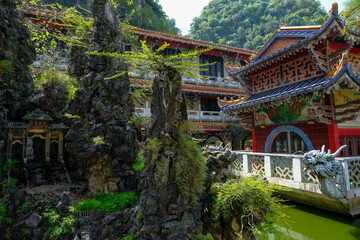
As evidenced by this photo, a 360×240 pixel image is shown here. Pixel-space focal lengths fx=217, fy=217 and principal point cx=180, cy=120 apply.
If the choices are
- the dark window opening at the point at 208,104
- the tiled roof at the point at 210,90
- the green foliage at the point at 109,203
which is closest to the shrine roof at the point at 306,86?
the tiled roof at the point at 210,90

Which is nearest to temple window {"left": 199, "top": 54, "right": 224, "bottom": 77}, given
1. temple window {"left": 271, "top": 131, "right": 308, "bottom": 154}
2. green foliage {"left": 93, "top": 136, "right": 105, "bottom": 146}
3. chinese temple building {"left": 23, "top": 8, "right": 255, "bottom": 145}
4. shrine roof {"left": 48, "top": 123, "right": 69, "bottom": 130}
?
chinese temple building {"left": 23, "top": 8, "right": 255, "bottom": 145}

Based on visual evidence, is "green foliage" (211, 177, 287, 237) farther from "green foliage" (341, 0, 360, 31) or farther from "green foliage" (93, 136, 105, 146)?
"green foliage" (341, 0, 360, 31)

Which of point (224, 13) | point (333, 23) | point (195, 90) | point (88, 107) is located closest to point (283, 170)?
point (333, 23)

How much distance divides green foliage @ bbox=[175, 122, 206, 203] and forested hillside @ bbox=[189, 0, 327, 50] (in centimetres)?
3903

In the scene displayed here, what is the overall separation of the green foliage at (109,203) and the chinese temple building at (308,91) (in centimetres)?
647

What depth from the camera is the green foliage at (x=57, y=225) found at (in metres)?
5.36

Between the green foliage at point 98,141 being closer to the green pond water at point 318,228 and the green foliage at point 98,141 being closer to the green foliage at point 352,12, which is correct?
the green pond water at point 318,228

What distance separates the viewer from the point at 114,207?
19.6ft

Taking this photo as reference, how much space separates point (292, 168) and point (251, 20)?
151 ft

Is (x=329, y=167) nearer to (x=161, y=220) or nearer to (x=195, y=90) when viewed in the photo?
(x=161, y=220)

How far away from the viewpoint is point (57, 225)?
18.3ft

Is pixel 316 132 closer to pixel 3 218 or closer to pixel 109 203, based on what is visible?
pixel 109 203

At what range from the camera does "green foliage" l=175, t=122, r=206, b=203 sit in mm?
4219

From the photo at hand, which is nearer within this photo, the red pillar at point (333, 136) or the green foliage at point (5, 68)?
the red pillar at point (333, 136)
